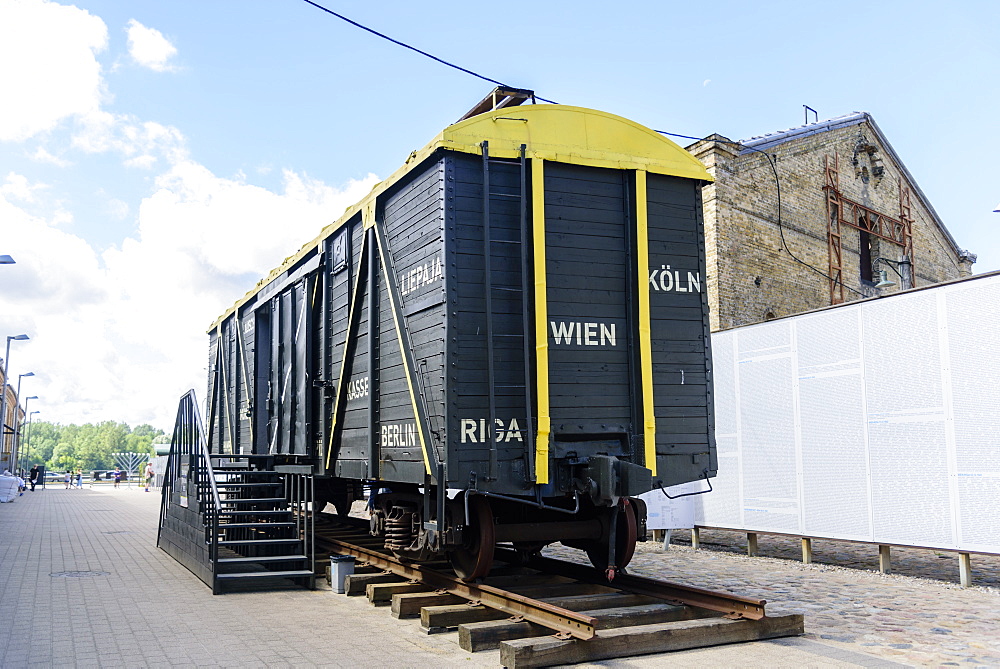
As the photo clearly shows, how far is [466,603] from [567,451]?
155 centimetres

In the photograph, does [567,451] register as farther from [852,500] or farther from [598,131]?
[852,500]

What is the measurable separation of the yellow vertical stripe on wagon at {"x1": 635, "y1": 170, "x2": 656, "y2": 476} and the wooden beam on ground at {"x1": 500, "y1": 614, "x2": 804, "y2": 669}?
145cm

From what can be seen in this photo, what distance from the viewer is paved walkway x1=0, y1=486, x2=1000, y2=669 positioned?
5.50 m

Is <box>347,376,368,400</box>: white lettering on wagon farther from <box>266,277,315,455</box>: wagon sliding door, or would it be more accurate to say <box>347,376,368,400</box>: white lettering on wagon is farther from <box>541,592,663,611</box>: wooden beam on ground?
<box>541,592,663,611</box>: wooden beam on ground

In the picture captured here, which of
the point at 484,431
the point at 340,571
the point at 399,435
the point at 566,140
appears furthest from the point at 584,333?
the point at 340,571

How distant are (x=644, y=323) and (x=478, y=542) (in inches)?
92.0

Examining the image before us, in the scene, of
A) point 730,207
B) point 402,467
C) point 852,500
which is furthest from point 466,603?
point 730,207

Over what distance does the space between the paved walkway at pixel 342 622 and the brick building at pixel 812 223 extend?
6747 mm

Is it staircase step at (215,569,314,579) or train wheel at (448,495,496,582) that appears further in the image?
staircase step at (215,569,314,579)

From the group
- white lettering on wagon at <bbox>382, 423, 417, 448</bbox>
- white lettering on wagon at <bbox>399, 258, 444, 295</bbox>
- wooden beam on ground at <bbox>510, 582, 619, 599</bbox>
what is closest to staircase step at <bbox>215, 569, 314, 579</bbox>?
white lettering on wagon at <bbox>382, 423, 417, 448</bbox>

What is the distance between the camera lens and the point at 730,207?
15906 millimetres

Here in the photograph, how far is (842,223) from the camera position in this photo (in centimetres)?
1902

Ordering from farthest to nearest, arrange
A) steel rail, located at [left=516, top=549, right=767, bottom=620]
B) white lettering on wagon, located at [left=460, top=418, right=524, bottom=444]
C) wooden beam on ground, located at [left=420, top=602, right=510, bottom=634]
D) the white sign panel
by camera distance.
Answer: the white sign panel < white lettering on wagon, located at [left=460, top=418, right=524, bottom=444] < wooden beam on ground, located at [left=420, top=602, right=510, bottom=634] < steel rail, located at [left=516, top=549, right=767, bottom=620]

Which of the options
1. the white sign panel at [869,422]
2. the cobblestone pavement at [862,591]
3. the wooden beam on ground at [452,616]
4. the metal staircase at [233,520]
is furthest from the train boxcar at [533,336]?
the white sign panel at [869,422]
